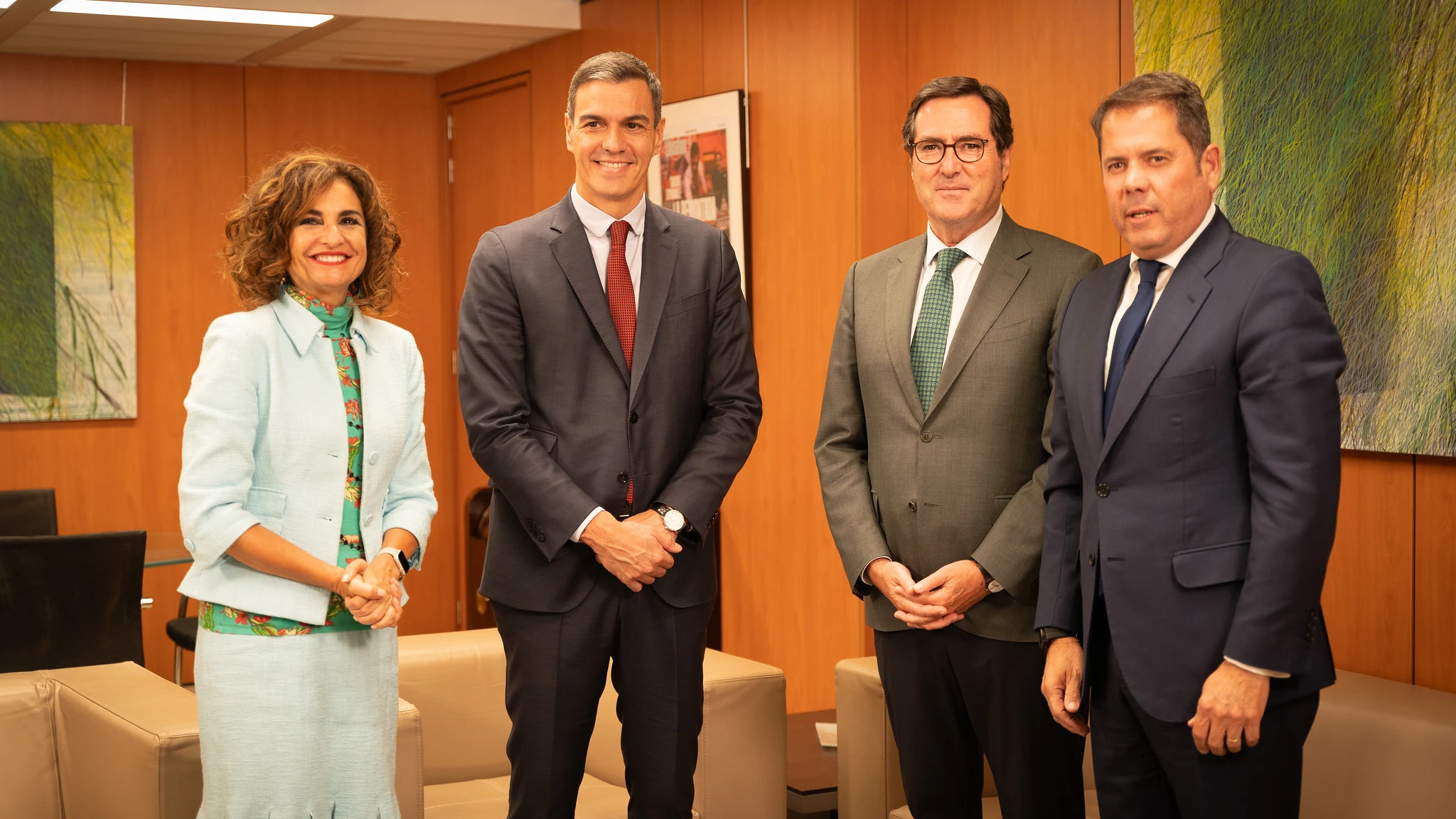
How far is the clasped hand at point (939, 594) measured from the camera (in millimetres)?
2418

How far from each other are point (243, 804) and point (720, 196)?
3602 mm

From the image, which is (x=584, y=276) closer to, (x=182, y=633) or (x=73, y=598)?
(x=73, y=598)

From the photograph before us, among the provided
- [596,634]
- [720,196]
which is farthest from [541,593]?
[720,196]

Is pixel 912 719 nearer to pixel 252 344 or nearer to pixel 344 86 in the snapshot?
pixel 252 344

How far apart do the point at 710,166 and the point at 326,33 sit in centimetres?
205

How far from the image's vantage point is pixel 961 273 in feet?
8.55

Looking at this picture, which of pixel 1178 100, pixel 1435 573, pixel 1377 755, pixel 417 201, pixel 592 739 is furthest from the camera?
pixel 417 201

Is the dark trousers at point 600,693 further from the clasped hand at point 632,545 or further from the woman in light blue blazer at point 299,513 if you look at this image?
the woman in light blue blazer at point 299,513

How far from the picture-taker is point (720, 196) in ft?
17.4

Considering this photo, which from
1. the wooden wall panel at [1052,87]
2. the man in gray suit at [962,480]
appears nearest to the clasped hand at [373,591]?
the man in gray suit at [962,480]

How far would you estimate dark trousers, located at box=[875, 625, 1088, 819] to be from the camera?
2.42 m

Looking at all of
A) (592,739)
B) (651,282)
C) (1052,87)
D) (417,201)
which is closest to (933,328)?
(651,282)

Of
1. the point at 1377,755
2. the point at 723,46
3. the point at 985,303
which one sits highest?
the point at 723,46

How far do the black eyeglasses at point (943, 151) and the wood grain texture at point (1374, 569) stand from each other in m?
1.24
